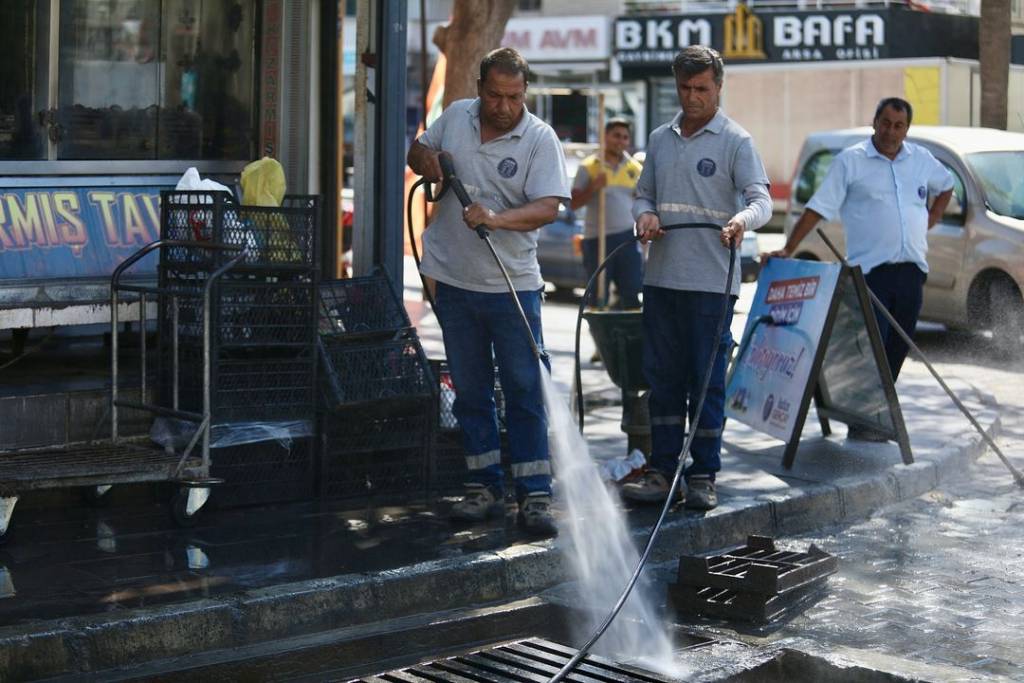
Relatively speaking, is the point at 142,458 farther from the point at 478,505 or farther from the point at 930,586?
the point at 930,586

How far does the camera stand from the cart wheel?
21.8 feet

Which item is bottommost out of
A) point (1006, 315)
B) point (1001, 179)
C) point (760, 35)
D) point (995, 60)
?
point (1006, 315)

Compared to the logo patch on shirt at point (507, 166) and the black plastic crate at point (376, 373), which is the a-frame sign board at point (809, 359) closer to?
the black plastic crate at point (376, 373)

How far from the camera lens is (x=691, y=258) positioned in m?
7.07

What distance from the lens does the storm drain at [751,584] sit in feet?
19.3

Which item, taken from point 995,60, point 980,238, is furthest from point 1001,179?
point 995,60

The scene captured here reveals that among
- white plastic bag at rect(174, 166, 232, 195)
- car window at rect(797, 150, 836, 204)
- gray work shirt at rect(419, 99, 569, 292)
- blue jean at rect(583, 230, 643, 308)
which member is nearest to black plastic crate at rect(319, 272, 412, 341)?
white plastic bag at rect(174, 166, 232, 195)

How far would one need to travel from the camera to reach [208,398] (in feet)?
22.0

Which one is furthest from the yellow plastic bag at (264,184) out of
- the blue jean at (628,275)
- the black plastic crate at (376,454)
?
the blue jean at (628,275)

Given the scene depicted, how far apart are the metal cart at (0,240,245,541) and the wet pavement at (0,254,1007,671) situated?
188 millimetres

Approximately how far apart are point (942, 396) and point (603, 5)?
93.3 ft

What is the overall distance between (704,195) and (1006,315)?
735 cm

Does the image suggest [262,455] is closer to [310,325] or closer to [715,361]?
[310,325]

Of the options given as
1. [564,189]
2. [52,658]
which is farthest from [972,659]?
[52,658]
